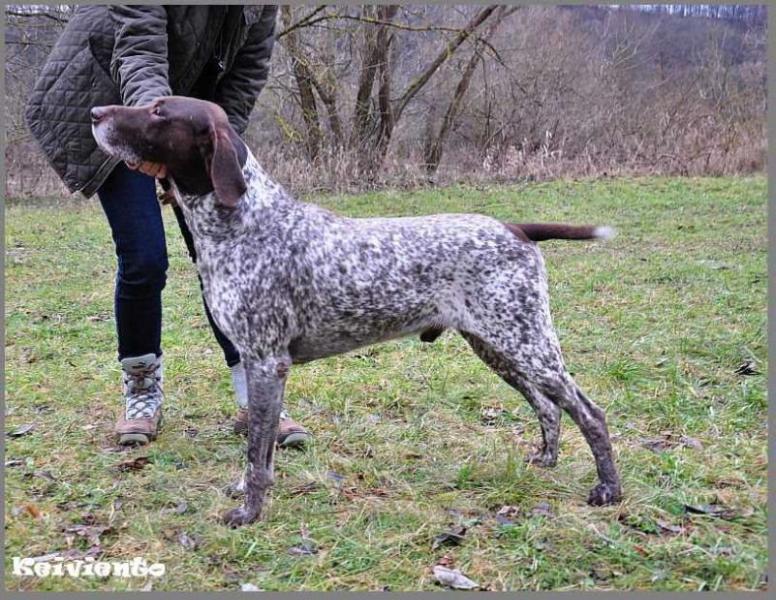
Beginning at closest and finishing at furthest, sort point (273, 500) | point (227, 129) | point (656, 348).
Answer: point (227, 129) < point (273, 500) < point (656, 348)

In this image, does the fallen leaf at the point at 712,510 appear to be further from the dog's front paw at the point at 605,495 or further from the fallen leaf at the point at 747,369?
the fallen leaf at the point at 747,369

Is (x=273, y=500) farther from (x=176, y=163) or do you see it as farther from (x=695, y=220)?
(x=695, y=220)

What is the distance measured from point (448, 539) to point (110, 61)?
7.66ft

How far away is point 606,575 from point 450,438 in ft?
4.17

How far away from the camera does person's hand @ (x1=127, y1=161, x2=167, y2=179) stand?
9.84 feet

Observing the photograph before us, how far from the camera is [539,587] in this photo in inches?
103

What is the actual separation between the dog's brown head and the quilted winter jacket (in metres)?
0.22

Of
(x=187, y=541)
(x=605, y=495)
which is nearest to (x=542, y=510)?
(x=605, y=495)

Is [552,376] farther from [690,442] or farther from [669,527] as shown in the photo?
[690,442]

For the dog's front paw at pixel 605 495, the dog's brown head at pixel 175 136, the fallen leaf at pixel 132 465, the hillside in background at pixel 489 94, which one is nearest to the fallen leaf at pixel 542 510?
the dog's front paw at pixel 605 495

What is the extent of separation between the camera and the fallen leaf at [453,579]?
2619 mm

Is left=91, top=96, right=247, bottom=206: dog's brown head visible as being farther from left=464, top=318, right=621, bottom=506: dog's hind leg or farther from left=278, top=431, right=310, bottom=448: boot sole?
left=278, top=431, right=310, bottom=448: boot sole

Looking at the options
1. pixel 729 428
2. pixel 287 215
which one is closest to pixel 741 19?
pixel 729 428

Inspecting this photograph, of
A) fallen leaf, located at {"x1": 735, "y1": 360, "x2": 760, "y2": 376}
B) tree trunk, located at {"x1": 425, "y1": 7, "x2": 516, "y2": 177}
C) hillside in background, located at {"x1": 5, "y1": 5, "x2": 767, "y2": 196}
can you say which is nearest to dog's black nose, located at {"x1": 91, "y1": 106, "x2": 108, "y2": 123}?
fallen leaf, located at {"x1": 735, "y1": 360, "x2": 760, "y2": 376}
